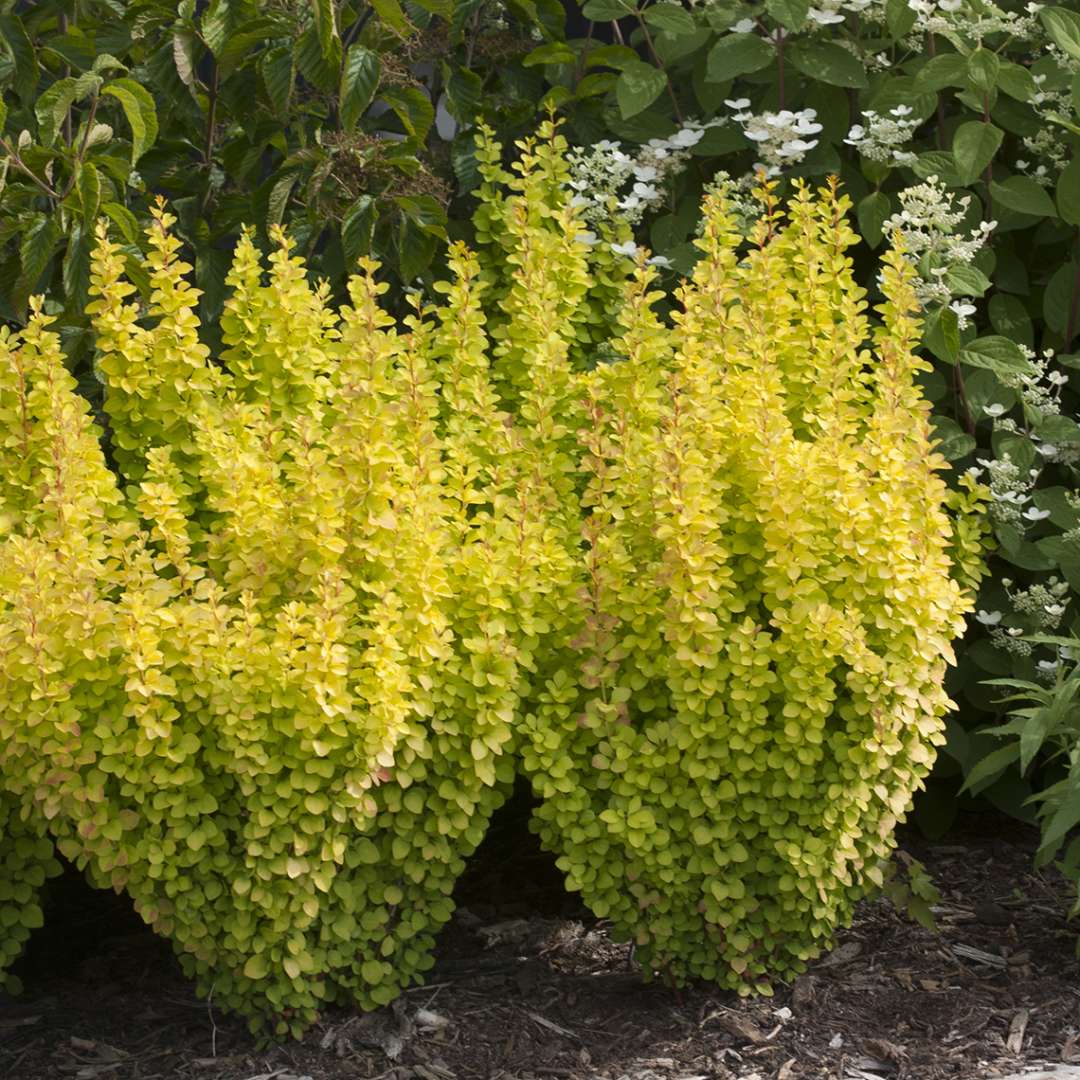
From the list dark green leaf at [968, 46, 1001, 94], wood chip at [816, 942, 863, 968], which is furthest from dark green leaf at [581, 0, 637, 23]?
wood chip at [816, 942, 863, 968]

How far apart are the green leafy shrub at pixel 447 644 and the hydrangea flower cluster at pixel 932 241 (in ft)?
1.01

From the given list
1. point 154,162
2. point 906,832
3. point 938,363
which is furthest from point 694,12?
point 906,832

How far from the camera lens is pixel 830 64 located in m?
3.64

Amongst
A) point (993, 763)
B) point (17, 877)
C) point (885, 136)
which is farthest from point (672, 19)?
point (17, 877)

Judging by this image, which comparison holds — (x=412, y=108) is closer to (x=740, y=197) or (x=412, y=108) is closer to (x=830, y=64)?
(x=740, y=197)

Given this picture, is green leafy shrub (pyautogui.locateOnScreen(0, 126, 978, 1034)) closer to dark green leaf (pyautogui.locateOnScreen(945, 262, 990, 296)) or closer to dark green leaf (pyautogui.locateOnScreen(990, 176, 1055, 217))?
dark green leaf (pyautogui.locateOnScreen(945, 262, 990, 296))

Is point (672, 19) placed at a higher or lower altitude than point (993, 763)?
higher

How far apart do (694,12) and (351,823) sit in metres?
2.23

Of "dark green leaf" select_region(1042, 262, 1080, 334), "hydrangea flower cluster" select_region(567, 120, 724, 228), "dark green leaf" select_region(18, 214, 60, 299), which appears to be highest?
"hydrangea flower cluster" select_region(567, 120, 724, 228)

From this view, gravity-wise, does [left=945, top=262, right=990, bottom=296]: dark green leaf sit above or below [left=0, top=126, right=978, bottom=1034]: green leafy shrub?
above

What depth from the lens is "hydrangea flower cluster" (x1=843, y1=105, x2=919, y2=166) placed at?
3.49 meters

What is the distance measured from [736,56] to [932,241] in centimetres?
71

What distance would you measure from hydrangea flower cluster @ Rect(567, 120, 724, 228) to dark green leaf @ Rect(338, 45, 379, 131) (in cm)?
50

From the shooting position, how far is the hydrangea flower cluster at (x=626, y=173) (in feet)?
11.9
